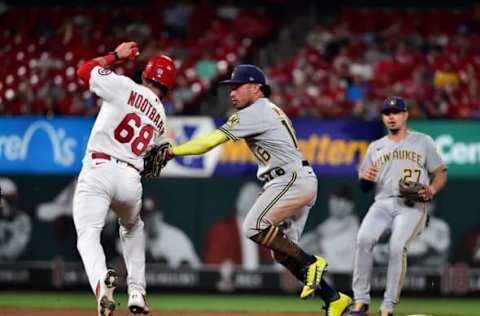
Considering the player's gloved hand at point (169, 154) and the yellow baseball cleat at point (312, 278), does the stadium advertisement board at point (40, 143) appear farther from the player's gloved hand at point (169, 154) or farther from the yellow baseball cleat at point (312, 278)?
the yellow baseball cleat at point (312, 278)

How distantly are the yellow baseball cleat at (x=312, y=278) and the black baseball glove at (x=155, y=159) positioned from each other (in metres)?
1.52

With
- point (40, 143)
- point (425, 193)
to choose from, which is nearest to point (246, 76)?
point (425, 193)

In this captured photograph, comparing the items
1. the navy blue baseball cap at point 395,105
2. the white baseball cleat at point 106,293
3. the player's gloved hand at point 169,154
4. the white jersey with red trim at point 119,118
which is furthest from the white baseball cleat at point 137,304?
the navy blue baseball cap at point 395,105

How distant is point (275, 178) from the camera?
28.1 ft

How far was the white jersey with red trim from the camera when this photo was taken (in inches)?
314

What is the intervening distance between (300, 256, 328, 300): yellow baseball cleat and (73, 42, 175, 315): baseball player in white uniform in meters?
1.32

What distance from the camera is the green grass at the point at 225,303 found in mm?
11164

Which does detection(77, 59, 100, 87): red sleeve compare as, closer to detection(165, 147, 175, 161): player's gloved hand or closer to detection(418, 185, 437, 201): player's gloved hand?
detection(165, 147, 175, 161): player's gloved hand

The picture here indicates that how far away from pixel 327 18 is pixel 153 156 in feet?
34.7

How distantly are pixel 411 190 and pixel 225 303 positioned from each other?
390 centimetres

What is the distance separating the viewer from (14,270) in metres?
13.7

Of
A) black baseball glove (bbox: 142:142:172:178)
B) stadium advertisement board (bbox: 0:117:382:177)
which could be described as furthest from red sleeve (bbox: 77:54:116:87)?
stadium advertisement board (bbox: 0:117:382:177)

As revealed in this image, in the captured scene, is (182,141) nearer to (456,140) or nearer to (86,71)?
(456,140)

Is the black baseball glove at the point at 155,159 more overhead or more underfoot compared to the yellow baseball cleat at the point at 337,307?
more overhead
